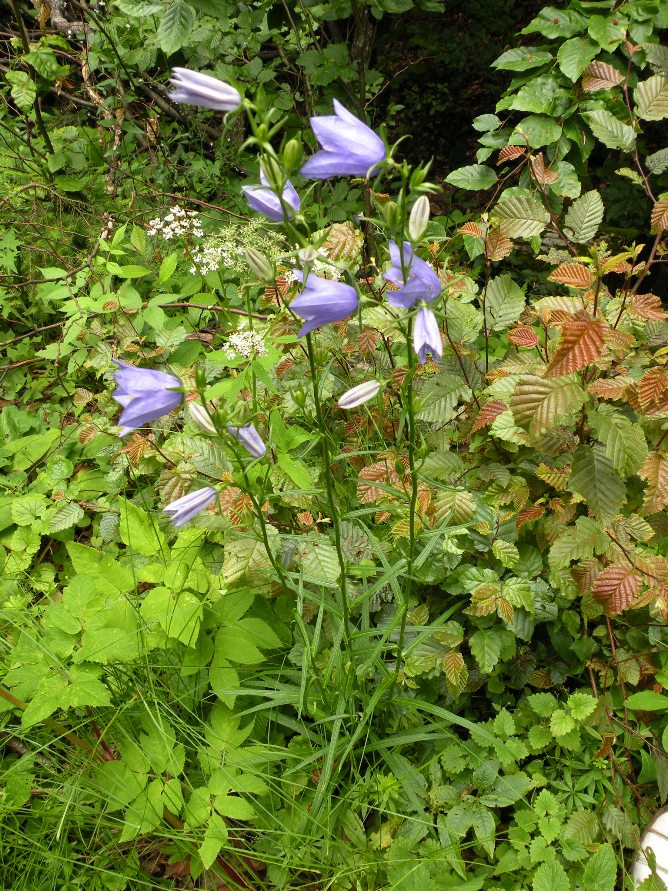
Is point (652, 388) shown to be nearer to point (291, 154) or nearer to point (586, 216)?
point (586, 216)

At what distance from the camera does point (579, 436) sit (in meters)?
1.95

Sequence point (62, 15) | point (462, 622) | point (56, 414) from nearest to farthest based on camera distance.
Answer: point (462, 622)
point (56, 414)
point (62, 15)

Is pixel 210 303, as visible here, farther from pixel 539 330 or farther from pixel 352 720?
pixel 352 720

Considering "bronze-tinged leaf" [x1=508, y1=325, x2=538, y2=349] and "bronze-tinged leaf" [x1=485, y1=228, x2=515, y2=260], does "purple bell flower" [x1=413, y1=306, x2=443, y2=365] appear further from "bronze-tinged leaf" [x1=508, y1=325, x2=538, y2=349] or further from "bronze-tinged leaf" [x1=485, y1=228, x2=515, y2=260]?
"bronze-tinged leaf" [x1=485, y1=228, x2=515, y2=260]

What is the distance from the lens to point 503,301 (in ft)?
7.04

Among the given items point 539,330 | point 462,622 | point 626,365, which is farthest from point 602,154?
point 462,622

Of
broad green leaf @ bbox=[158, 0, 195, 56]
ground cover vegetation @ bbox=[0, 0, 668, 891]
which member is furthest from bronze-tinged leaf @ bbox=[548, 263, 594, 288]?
broad green leaf @ bbox=[158, 0, 195, 56]

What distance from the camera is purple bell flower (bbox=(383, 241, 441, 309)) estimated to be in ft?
3.55

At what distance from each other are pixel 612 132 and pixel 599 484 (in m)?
1.25

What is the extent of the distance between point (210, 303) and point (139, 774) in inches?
80.6

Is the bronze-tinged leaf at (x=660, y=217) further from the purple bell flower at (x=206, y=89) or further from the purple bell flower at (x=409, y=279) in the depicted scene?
the purple bell flower at (x=206, y=89)

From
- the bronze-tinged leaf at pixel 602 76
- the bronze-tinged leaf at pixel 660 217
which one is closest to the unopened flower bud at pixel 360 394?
the bronze-tinged leaf at pixel 660 217

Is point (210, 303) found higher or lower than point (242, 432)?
lower

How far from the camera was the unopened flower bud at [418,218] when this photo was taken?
40.6 inches
